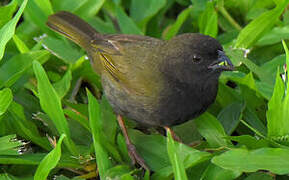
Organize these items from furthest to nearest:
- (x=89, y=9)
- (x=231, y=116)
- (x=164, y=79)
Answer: (x=89, y=9), (x=231, y=116), (x=164, y=79)

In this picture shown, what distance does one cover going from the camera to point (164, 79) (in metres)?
3.08

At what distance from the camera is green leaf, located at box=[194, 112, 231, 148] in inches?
118

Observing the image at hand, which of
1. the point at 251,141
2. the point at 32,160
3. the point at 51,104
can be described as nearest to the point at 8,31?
the point at 51,104

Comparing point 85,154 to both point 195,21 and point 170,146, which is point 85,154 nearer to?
point 170,146

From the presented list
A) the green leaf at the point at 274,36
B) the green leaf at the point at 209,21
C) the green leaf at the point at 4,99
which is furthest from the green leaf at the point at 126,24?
the green leaf at the point at 4,99

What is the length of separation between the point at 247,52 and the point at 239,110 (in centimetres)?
55

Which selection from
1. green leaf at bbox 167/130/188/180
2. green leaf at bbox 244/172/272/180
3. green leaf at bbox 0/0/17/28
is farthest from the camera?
green leaf at bbox 0/0/17/28

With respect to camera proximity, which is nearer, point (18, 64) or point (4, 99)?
point (4, 99)

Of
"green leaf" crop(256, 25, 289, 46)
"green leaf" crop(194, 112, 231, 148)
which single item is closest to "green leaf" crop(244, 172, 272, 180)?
"green leaf" crop(194, 112, 231, 148)

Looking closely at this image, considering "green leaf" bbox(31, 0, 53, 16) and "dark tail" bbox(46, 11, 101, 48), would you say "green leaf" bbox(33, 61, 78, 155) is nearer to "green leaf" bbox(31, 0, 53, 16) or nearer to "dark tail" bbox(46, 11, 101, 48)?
"dark tail" bbox(46, 11, 101, 48)

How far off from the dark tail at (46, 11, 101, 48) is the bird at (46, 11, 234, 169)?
0.39 m

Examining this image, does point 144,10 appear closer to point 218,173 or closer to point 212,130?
point 212,130

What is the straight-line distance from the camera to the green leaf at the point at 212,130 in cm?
301

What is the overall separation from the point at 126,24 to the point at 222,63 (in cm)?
124
